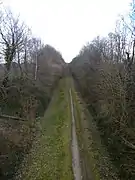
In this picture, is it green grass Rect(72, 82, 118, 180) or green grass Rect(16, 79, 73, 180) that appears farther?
green grass Rect(72, 82, 118, 180)

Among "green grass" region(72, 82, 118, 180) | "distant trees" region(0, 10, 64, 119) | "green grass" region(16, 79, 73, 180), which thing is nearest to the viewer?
"green grass" region(16, 79, 73, 180)

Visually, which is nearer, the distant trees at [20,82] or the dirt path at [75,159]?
the dirt path at [75,159]

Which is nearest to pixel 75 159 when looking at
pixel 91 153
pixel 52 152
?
pixel 91 153

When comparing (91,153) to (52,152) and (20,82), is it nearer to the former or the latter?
(52,152)

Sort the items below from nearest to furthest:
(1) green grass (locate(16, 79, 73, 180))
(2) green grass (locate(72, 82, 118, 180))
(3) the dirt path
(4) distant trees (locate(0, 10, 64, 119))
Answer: (3) the dirt path → (1) green grass (locate(16, 79, 73, 180)) → (2) green grass (locate(72, 82, 118, 180)) → (4) distant trees (locate(0, 10, 64, 119))

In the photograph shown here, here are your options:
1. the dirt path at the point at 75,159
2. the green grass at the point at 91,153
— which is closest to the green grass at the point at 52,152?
the dirt path at the point at 75,159

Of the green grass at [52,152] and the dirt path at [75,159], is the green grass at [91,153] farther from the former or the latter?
the green grass at [52,152]

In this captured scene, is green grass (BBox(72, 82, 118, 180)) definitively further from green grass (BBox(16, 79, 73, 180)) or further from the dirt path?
green grass (BBox(16, 79, 73, 180))

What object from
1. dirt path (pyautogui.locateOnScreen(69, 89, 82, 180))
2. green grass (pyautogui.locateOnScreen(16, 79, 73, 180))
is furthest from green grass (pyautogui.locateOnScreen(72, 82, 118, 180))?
green grass (pyautogui.locateOnScreen(16, 79, 73, 180))
